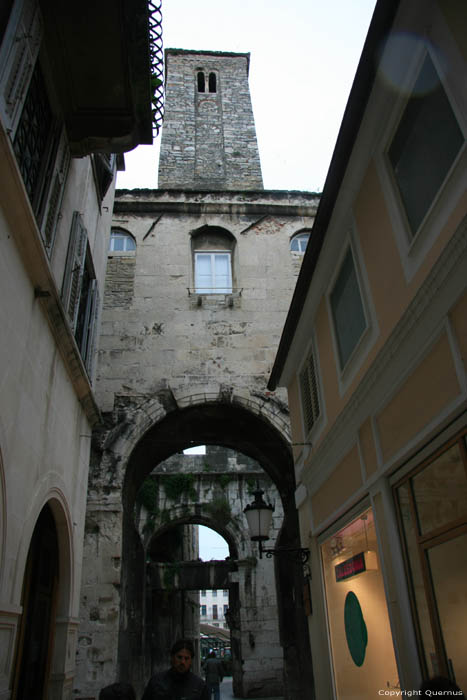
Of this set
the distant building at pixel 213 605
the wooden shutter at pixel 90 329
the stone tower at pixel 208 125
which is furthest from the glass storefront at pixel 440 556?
the distant building at pixel 213 605

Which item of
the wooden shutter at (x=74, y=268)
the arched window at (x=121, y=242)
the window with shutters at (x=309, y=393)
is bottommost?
the window with shutters at (x=309, y=393)

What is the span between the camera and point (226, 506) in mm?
17781

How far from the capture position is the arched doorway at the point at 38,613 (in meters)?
5.43

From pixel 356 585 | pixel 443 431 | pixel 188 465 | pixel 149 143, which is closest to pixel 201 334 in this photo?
pixel 149 143

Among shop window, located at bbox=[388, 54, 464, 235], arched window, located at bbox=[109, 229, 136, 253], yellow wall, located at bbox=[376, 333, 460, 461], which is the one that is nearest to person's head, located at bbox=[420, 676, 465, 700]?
yellow wall, located at bbox=[376, 333, 460, 461]

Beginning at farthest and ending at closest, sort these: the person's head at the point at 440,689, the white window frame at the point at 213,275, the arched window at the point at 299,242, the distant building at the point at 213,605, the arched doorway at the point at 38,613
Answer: the distant building at the point at 213,605 < the arched window at the point at 299,242 < the white window frame at the point at 213,275 < the arched doorway at the point at 38,613 < the person's head at the point at 440,689

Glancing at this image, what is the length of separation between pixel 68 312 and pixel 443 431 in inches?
180

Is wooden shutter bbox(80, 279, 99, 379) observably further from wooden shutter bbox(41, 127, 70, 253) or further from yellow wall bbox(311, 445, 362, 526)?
yellow wall bbox(311, 445, 362, 526)

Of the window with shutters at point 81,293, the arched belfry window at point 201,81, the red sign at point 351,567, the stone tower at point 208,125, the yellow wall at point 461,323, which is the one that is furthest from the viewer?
the arched belfry window at point 201,81

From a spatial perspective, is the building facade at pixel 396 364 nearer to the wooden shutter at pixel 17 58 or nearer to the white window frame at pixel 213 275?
the wooden shutter at pixel 17 58

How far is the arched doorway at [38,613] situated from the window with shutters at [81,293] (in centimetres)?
235

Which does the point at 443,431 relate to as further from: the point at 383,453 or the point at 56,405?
the point at 56,405

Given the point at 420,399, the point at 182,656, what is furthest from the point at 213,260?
the point at 182,656

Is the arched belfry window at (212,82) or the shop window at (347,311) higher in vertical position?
the arched belfry window at (212,82)
